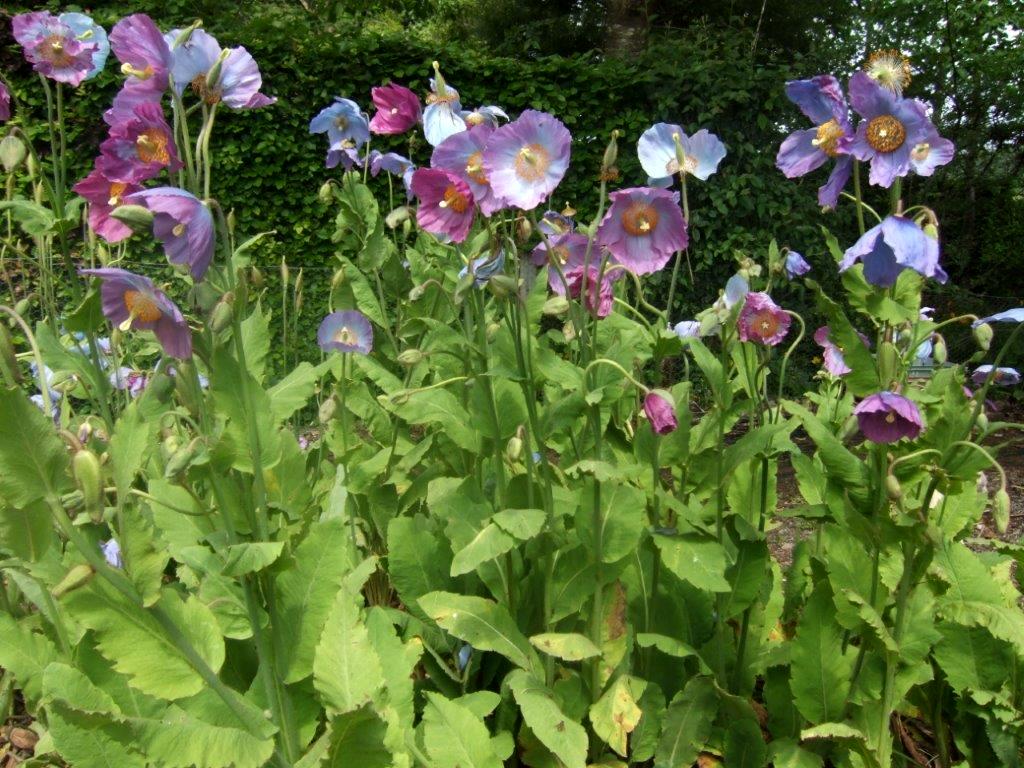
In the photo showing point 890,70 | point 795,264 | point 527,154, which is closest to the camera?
point 527,154

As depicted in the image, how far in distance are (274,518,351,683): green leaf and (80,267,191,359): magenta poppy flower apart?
39 cm

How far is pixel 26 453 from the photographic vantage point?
0.97 meters

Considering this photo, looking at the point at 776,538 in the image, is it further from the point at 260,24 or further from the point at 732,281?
the point at 260,24

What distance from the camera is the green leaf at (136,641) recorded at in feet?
3.57

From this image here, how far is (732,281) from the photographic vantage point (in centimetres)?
166

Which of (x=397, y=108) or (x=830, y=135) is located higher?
(x=830, y=135)

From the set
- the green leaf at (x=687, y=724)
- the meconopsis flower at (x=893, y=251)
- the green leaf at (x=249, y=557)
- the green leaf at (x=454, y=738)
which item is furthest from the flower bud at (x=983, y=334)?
the green leaf at (x=249, y=557)

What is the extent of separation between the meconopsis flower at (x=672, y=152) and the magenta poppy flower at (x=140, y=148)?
84 cm

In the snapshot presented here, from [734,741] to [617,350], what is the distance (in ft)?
2.55

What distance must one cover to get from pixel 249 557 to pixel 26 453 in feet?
0.99

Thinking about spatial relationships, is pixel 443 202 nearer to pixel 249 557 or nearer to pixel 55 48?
pixel 249 557

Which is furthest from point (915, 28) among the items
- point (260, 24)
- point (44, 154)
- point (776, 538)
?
point (44, 154)

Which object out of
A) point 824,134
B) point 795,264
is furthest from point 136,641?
point 795,264

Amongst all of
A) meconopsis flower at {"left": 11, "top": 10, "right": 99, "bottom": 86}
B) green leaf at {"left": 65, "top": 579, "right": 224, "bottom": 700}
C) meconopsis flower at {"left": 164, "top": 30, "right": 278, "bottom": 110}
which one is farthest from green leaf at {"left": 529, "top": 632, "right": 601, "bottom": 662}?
meconopsis flower at {"left": 11, "top": 10, "right": 99, "bottom": 86}
